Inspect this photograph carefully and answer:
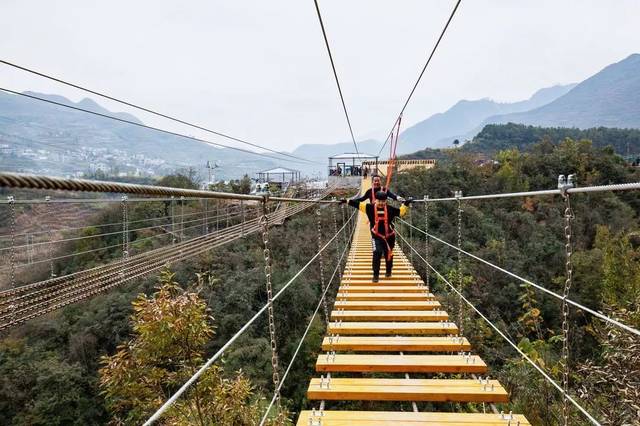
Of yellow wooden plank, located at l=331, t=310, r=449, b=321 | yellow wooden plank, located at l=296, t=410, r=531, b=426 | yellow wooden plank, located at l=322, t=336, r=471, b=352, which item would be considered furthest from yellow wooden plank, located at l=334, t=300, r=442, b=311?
yellow wooden plank, located at l=296, t=410, r=531, b=426

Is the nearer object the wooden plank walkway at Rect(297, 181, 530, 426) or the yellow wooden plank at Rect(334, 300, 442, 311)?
the wooden plank walkway at Rect(297, 181, 530, 426)

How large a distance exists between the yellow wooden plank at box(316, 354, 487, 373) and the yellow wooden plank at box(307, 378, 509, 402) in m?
0.13

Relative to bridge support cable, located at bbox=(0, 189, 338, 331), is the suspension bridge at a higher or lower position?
higher

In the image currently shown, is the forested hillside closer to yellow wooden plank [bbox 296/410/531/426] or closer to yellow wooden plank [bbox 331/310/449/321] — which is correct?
yellow wooden plank [bbox 331/310/449/321]

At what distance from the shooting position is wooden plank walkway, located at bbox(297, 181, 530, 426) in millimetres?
1597

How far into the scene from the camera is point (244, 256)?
11820mm

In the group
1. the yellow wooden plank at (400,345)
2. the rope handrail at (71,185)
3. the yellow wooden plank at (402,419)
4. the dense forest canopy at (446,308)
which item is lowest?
the dense forest canopy at (446,308)

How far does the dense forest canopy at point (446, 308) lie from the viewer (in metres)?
4.40

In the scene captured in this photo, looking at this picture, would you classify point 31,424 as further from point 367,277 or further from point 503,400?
point 503,400

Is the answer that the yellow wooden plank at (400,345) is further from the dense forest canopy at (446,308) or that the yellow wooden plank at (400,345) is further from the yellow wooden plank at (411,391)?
the dense forest canopy at (446,308)

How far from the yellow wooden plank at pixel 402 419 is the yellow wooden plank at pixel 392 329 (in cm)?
90

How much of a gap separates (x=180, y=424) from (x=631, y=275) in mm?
13452

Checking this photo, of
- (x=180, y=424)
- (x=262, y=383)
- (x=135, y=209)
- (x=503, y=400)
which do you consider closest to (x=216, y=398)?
(x=180, y=424)

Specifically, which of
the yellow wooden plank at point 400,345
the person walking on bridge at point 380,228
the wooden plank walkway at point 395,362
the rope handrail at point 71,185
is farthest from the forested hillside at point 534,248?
the rope handrail at point 71,185
